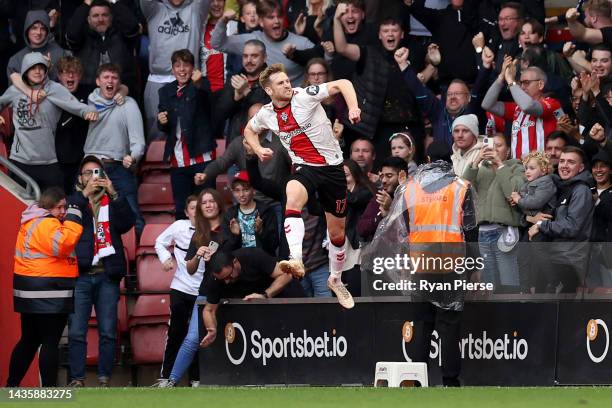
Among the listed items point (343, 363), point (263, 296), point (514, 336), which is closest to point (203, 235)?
point (263, 296)

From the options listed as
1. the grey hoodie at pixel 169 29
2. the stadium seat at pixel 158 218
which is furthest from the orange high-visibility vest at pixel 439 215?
the grey hoodie at pixel 169 29

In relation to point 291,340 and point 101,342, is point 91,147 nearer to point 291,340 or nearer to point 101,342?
point 101,342

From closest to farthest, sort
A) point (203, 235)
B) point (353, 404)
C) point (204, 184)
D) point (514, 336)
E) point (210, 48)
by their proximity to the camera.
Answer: point (353, 404), point (514, 336), point (203, 235), point (204, 184), point (210, 48)

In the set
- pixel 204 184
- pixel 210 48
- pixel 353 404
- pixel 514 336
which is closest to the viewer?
pixel 353 404

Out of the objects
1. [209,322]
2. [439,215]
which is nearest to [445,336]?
[439,215]

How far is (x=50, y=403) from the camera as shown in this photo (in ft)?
36.4

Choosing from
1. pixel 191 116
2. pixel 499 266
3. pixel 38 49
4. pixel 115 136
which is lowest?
pixel 499 266

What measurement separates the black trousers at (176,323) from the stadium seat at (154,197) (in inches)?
108

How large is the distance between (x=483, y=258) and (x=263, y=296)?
87.0 inches

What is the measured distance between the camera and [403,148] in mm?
15195

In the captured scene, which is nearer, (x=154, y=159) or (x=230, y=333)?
(x=230, y=333)

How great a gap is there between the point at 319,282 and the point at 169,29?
460cm

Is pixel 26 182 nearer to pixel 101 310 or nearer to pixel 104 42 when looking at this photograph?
pixel 101 310

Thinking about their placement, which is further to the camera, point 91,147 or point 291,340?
point 91,147
